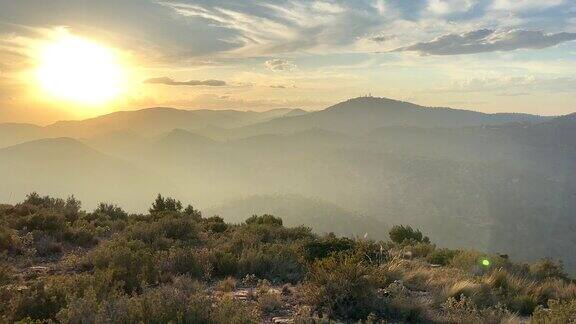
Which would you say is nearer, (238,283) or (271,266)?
(238,283)

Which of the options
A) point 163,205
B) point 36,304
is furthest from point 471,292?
point 163,205

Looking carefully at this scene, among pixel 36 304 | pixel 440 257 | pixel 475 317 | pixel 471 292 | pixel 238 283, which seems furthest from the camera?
pixel 440 257

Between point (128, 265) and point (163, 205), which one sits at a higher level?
point (128, 265)

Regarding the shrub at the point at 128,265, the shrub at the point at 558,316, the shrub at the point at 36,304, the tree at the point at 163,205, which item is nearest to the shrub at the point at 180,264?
the shrub at the point at 128,265

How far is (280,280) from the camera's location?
28.7 feet

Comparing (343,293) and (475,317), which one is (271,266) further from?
(475,317)

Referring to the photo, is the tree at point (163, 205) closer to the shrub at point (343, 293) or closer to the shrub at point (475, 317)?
the shrub at point (343, 293)

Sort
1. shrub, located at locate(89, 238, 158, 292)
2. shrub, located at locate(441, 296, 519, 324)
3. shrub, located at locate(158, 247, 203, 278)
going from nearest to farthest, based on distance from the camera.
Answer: shrub, located at locate(441, 296, 519, 324) < shrub, located at locate(89, 238, 158, 292) < shrub, located at locate(158, 247, 203, 278)

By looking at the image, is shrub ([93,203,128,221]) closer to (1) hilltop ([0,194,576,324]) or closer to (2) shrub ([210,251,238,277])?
(1) hilltop ([0,194,576,324])

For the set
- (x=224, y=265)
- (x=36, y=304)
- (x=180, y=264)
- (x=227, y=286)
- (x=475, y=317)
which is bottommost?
(x=224, y=265)

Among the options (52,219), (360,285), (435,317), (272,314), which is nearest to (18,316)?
(272,314)

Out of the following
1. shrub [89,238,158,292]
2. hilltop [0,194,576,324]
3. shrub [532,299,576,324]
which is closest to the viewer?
hilltop [0,194,576,324]

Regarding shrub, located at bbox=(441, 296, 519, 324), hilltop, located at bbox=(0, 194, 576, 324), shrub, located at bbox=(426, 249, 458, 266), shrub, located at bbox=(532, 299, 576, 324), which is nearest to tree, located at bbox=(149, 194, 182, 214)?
hilltop, located at bbox=(0, 194, 576, 324)

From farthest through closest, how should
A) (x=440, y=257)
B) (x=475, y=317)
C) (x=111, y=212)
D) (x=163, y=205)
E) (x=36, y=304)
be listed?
(x=163, y=205)
(x=111, y=212)
(x=440, y=257)
(x=475, y=317)
(x=36, y=304)
